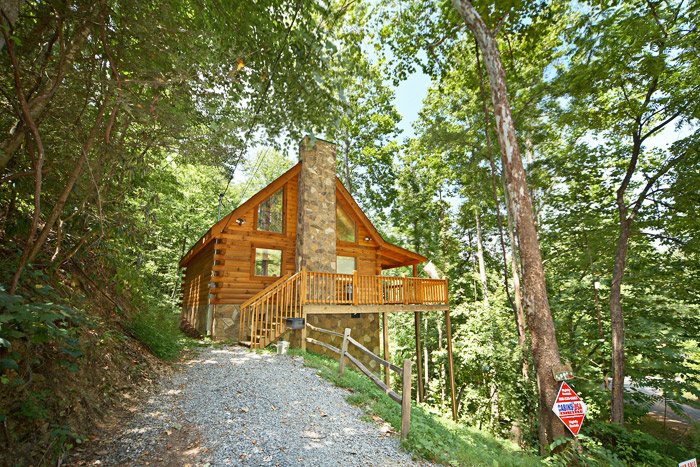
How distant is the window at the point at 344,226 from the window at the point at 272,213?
2476mm

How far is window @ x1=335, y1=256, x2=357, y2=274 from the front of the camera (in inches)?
530

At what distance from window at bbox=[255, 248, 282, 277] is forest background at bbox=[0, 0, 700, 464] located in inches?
127

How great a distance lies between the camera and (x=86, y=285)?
520cm

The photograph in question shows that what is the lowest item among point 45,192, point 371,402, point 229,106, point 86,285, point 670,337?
point 371,402

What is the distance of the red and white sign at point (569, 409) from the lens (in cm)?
427

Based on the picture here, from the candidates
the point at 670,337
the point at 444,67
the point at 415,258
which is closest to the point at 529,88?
the point at 444,67

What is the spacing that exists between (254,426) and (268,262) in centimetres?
845

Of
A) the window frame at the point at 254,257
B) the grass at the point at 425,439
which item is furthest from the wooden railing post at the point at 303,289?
the window frame at the point at 254,257

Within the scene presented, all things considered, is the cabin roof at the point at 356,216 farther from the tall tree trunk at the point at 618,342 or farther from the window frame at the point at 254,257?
the tall tree trunk at the point at 618,342

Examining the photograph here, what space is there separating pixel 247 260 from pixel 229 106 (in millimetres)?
6551

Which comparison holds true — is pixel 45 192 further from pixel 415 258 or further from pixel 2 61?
pixel 415 258

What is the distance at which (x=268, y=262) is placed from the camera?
1216 cm

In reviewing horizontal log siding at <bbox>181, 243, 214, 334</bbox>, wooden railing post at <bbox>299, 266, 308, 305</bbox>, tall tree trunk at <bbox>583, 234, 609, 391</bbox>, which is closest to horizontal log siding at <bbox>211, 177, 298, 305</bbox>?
horizontal log siding at <bbox>181, 243, 214, 334</bbox>

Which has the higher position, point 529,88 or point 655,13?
point 529,88
